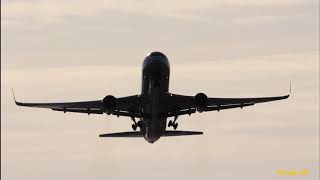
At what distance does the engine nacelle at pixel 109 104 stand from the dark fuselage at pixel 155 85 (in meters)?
4.00

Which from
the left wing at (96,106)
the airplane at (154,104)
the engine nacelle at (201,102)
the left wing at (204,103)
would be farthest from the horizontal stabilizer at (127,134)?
the engine nacelle at (201,102)

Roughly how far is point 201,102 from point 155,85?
207 inches

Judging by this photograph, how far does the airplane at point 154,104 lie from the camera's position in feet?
342

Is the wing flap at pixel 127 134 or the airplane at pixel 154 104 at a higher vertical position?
the airplane at pixel 154 104

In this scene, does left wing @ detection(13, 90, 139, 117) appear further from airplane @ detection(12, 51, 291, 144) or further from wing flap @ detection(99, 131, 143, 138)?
wing flap @ detection(99, 131, 143, 138)

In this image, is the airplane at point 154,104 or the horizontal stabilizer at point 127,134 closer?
the airplane at point 154,104

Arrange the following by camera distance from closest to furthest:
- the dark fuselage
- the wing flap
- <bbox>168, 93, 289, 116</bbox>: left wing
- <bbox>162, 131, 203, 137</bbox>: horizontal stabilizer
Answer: the dark fuselage, <bbox>168, 93, 289, 116</bbox>: left wing, the wing flap, <bbox>162, 131, 203, 137</bbox>: horizontal stabilizer

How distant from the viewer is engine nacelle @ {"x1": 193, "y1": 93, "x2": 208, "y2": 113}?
104438 mm

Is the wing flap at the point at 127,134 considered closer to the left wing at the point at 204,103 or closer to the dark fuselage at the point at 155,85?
the dark fuselage at the point at 155,85

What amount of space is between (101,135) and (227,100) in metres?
15.2

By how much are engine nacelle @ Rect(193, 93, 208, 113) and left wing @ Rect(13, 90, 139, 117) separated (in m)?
6.73

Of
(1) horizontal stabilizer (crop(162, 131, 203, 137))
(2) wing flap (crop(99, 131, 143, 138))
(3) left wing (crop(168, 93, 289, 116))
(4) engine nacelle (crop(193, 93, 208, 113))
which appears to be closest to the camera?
(4) engine nacelle (crop(193, 93, 208, 113))

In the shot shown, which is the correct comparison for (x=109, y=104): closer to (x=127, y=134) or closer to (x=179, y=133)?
(x=127, y=134)

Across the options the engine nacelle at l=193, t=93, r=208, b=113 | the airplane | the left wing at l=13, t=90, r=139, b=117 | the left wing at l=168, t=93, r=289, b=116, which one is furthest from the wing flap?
the engine nacelle at l=193, t=93, r=208, b=113
